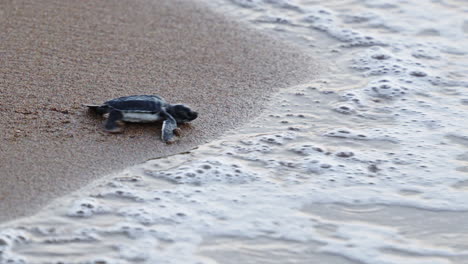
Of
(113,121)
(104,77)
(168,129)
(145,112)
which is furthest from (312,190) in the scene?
(104,77)

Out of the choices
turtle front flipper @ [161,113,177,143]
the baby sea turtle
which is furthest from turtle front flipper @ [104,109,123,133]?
turtle front flipper @ [161,113,177,143]

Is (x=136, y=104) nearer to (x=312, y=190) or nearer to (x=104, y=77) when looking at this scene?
(x=104, y=77)

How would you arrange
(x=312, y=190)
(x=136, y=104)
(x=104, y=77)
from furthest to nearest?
(x=104, y=77) < (x=136, y=104) < (x=312, y=190)

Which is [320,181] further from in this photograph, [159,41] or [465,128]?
[159,41]

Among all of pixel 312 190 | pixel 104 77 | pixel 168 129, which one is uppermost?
pixel 104 77

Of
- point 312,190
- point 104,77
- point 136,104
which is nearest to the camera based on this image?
point 312,190

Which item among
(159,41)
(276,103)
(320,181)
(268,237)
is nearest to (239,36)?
(159,41)

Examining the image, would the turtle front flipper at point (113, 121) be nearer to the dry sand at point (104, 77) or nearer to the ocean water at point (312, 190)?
the dry sand at point (104, 77)

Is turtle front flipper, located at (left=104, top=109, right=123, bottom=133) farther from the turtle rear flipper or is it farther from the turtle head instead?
the turtle head
